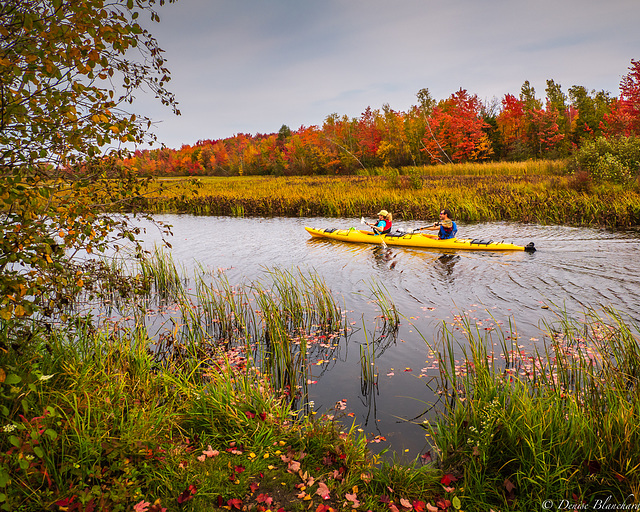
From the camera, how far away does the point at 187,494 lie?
2.90 m

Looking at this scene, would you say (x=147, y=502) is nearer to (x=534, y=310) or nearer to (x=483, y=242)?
(x=534, y=310)

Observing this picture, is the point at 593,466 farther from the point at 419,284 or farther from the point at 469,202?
the point at 469,202

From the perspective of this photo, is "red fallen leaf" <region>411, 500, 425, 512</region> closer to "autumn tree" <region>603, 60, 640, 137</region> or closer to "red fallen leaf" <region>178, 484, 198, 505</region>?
"red fallen leaf" <region>178, 484, 198, 505</region>

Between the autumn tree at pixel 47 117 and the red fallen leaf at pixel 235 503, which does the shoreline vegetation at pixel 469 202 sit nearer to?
the autumn tree at pixel 47 117

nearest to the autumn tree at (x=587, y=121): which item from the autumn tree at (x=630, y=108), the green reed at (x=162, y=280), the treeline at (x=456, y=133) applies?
the treeline at (x=456, y=133)

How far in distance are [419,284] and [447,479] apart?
6.69 metres

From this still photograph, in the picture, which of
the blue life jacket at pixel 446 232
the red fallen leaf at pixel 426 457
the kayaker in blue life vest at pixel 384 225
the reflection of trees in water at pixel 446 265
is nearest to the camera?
the red fallen leaf at pixel 426 457

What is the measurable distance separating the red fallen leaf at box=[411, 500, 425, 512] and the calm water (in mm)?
935

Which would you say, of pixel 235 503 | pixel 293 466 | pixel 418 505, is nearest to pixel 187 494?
pixel 235 503

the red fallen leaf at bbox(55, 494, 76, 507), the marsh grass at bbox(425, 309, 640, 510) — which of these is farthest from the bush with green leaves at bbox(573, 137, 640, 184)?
the red fallen leaf at bbox(55, 494, 76, 507)

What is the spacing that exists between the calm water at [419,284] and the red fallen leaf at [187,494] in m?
1.91

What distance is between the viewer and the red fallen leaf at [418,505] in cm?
296

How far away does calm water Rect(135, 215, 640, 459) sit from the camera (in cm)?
503

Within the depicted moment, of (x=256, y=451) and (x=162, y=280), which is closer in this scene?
(x=256, y=451)
